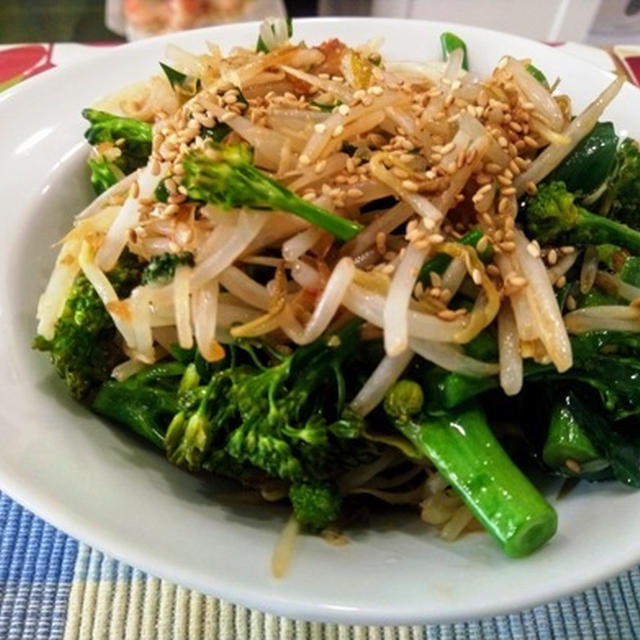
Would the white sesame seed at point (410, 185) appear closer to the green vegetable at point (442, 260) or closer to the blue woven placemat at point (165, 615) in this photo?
the green vegetable at point (442, 260)

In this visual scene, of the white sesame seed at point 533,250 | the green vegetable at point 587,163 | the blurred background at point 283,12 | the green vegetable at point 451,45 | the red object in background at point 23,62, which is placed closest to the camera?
the white sesame seed at point 533,250

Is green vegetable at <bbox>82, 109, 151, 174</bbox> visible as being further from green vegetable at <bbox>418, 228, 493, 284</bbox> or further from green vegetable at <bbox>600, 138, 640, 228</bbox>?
green vegetable at <bbox>600, 138, 640, 228</bbox>

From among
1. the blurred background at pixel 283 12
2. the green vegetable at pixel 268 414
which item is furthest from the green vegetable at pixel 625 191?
the blurred background at pixel 283 12

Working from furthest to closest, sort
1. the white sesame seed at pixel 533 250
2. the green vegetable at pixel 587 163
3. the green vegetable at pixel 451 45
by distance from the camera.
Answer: the green vegetable at pixel 451 45, the green vegetable at pixel 587 163, the white sesame seed at pixel 533 250

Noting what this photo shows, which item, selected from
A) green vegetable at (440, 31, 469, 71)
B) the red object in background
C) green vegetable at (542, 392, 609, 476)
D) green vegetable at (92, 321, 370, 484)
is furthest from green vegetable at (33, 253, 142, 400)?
the red object in background

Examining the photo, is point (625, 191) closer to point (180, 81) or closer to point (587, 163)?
point (587, 163)

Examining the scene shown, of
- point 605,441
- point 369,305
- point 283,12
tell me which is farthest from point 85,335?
point 283,12
